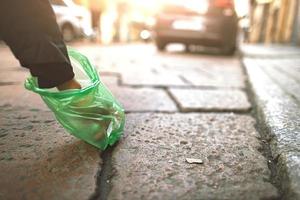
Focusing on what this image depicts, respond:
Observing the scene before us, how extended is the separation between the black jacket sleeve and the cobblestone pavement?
1.02ft

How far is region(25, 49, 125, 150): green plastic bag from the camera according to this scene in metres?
1.17

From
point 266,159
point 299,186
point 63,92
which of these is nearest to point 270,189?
point 299,186

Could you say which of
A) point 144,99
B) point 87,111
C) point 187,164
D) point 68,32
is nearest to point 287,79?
point 144,99

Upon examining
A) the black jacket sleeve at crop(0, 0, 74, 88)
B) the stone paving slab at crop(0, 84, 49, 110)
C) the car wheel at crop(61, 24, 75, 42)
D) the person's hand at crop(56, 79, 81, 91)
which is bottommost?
the car wheel at crop(61, 24, 75, 42)

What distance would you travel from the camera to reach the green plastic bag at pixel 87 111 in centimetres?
117

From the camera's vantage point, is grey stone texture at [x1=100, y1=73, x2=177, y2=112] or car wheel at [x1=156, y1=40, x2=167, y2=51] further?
car wheel at [x1=156, y1=40, x2=167, y2=51]

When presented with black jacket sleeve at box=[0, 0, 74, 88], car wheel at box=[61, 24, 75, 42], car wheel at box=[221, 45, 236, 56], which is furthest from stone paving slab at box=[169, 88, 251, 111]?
car wheel at box=[61, 24, 75, 42]

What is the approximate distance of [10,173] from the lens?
104 centimetres

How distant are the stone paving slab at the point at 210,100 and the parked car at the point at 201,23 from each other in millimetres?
3525

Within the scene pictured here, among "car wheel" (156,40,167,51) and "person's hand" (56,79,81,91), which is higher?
"person's hand" (56,79,81,91)

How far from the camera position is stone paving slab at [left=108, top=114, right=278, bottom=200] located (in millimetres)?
975

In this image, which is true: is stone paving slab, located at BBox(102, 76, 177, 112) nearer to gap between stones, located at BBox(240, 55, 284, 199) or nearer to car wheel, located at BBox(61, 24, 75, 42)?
gap between stones, located at BBox(240, 55, 284, 199)

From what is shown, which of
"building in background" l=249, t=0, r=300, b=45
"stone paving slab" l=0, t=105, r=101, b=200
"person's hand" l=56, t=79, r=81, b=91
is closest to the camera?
"stone paving slab" l=0, t=105, r=101, b=200

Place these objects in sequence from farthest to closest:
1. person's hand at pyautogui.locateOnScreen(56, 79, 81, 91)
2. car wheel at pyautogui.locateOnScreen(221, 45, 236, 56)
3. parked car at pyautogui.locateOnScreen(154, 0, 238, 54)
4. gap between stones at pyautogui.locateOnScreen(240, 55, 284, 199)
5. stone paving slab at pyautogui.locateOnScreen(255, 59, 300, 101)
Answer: car wheel at pyautogui.locateOnScreen(221, 45, 236, 56), parked car at pyautogui.locateOnScreen(154, 0, 238, 54), stone paving slab at pyautogui.locateOnScreen(255, 59, 300, 101), person's hand at pyautogui.locateOnScreen(56, 79, 81, 91), gap between stones at pyautogui.locateOnScreen(240, 55, 284, 199)
